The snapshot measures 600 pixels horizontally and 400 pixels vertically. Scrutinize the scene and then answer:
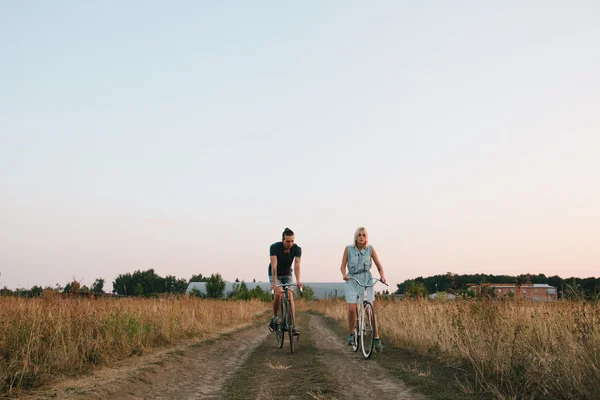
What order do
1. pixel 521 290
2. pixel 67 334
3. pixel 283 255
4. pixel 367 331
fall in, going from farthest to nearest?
pixel 521 290 < pixel 283 255 < pixel 367 331 < pixel 67 334

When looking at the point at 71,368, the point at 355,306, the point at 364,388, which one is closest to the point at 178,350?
the point at 71,368

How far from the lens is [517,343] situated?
7500mm

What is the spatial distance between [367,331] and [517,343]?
10.4ft

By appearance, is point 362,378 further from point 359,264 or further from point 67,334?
point 67,334

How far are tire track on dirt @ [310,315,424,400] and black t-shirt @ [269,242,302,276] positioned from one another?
6.36ft

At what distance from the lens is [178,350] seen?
436 inches

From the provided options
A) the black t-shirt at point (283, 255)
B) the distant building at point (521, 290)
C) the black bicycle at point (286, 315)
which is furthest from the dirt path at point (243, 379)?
the distant building at point (521, 290)

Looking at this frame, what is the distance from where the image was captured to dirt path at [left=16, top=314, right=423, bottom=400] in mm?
6695

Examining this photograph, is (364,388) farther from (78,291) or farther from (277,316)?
(78,291)

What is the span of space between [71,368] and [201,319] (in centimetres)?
884

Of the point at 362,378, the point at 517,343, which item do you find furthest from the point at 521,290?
the point at 362,378

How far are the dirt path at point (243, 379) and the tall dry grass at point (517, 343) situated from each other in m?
1.27

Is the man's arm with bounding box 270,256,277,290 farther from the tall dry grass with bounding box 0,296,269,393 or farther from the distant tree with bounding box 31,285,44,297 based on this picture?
the distant tree with bounding box 31,285,44,297

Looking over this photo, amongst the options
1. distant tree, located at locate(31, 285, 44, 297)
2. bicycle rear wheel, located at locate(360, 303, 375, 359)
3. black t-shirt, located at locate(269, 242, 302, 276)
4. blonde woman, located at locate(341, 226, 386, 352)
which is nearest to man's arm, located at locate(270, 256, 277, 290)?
black t-shirt, located at locate(269, 242, 302, 276)
